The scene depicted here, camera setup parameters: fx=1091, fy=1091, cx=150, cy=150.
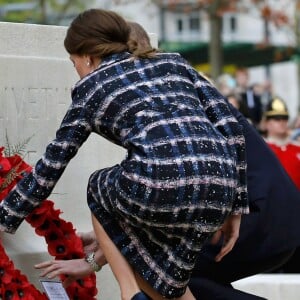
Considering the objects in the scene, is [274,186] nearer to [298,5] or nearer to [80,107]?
[80,107]

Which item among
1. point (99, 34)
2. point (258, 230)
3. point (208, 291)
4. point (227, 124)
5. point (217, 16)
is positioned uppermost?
point (99, 34)

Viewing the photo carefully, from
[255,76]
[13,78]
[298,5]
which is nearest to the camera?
[13,78]

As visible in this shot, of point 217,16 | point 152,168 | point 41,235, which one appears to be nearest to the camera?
point 152,168

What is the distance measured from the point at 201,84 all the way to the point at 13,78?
3.92ft

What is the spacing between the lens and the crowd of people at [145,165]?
164 inches

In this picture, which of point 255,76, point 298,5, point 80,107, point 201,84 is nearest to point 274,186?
point 201,84

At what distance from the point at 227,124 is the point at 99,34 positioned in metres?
0.65

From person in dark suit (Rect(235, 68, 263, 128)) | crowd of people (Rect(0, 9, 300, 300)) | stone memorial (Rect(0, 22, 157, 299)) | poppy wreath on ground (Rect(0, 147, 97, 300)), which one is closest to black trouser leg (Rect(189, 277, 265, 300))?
crowd of people (Rect(0, 9, 300, 300))

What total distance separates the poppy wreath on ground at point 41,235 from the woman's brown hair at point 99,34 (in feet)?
2.16

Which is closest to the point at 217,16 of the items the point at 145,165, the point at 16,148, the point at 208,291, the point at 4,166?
the point at 16,148

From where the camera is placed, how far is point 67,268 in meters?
4.64

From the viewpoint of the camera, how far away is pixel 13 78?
5309 millimetres

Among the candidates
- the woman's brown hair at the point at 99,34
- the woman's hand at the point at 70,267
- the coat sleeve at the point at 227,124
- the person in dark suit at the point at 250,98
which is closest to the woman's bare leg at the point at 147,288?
the woman's hand at the point at 70,267

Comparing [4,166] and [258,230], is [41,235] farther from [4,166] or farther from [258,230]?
[258,230]
